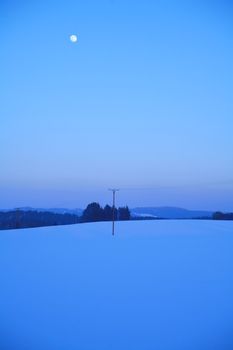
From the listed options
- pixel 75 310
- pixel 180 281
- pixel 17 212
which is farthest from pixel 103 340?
pixel 17 212

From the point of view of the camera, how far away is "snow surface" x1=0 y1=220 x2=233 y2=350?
2662mm

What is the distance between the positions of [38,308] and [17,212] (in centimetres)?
1088

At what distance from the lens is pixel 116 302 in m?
3.52

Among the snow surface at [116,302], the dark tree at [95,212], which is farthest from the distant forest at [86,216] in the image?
the snow surface at [116,302]

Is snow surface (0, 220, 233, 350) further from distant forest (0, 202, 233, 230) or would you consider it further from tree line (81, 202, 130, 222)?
tree line (81, 202, 130, 222)

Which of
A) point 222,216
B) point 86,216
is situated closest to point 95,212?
point 86,216

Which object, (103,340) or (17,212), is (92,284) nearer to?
(103,340)

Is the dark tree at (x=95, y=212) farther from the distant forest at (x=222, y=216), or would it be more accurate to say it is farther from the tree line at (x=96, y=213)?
the distant forest at (x=222, y=216)

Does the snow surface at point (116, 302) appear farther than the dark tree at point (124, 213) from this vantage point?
No

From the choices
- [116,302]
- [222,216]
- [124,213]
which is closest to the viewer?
[116,302]

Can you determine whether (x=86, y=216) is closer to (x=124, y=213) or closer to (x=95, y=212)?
(x=95, y=212)

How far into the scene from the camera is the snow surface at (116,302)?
266cm

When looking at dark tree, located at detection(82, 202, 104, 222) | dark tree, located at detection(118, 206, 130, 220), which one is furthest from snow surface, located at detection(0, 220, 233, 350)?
dark tree, located at detection(118, 206, 130, 220)

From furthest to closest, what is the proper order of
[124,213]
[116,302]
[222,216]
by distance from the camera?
[124,213] < [222,216] < [116,302]
